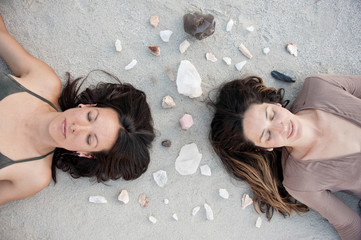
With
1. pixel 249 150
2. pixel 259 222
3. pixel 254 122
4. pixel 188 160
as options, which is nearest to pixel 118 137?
pixel 188 160

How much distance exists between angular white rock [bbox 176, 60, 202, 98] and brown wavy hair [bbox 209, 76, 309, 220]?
0.20 m

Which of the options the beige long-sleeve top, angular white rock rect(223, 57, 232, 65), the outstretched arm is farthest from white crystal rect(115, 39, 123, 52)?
the outstretched arm

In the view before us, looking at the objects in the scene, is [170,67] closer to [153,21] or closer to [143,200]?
[153,21]

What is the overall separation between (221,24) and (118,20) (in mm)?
948

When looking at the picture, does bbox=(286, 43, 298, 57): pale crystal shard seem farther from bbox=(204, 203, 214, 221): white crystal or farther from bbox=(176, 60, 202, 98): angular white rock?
bbox=(204, 203, 214, 221): white crystal

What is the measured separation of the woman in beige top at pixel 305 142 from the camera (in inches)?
84.0

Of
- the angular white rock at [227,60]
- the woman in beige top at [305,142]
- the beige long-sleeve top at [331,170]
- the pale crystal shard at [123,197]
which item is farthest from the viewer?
the angular white rock at [227,60]

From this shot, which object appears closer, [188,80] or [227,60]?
[188,80]

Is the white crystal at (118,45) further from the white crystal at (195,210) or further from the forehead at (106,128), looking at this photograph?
the white crystal at (195,210)

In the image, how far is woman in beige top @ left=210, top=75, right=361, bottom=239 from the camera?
2135 millimetres

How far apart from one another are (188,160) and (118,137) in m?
0.80

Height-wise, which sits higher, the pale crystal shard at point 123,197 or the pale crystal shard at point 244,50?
the pale crystal shard at point 244,50

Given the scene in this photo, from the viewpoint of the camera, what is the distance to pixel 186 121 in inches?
96.2

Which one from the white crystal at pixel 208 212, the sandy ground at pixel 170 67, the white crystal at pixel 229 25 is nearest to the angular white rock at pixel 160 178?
the sandy ground at pixel 170 67
